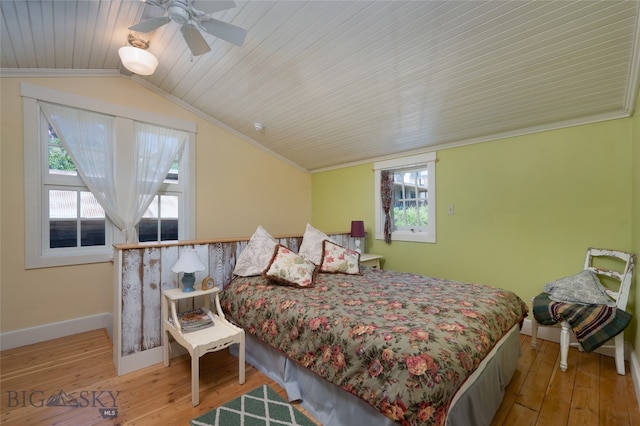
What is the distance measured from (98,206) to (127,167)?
1.76 ft

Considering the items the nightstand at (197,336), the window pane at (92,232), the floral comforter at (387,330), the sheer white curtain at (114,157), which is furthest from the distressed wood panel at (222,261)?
the window pane at (92,232)

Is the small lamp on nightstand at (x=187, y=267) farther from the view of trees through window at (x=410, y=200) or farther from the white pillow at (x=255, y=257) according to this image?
the view of trees through window at (x=410, y=200)

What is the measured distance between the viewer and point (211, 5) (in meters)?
1.66

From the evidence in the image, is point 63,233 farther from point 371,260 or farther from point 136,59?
point 371,260

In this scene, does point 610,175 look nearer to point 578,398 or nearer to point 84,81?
point 578,398

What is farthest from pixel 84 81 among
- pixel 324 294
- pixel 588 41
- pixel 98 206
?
pixel 588 41

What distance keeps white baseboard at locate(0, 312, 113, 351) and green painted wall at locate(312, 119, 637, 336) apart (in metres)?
3.70

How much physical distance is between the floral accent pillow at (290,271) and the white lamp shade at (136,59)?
6.42 feet

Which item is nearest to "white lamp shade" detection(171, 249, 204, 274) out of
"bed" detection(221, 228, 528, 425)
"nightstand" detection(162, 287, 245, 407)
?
"nightstand" detection(162, 287, 245, 407)

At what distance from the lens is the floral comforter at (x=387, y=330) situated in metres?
1.19

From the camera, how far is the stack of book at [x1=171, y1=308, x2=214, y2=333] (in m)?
2.05

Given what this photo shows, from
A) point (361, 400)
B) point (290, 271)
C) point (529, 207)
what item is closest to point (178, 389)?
point (290, 271)

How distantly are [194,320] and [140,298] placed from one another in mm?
501

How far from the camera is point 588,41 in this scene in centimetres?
180
